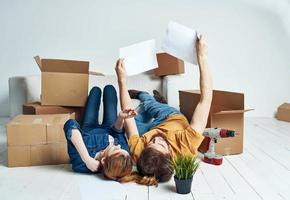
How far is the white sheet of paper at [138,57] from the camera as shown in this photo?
6.97ft

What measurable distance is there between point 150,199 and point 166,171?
20cm

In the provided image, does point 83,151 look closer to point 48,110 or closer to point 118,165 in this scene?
point 118,165

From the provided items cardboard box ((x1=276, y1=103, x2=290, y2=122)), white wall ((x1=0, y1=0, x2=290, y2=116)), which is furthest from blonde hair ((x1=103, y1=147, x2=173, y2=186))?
cardboard box ((x1=276, y1=103, x2=290, y2=122))

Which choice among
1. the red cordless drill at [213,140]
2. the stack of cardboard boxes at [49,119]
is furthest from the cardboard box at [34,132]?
the red cordless drill at [213,140]

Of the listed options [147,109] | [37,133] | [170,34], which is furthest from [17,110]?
[170,34]

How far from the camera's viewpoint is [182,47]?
2018mm

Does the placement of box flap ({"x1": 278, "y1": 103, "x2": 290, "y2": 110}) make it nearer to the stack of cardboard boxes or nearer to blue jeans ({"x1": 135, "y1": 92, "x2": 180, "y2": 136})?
blue jeans ({"x1": 135, "y1": 92, "x2": 180, "y2": 136})

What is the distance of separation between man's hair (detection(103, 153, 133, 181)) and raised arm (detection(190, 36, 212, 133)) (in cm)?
46

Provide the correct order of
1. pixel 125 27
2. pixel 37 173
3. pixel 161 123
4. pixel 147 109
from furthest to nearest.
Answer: pixel 125 27
pixel 147 109
pixel 161 123
pixel 37 173

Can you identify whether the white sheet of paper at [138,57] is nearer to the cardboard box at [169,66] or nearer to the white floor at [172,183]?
the white floor at [172,183]

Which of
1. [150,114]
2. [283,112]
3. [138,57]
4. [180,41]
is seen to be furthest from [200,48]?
[283,112]

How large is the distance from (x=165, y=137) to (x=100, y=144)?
0.41 metres

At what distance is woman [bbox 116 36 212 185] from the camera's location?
177cm

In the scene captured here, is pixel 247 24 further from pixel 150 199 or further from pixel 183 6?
pixel 150 199
